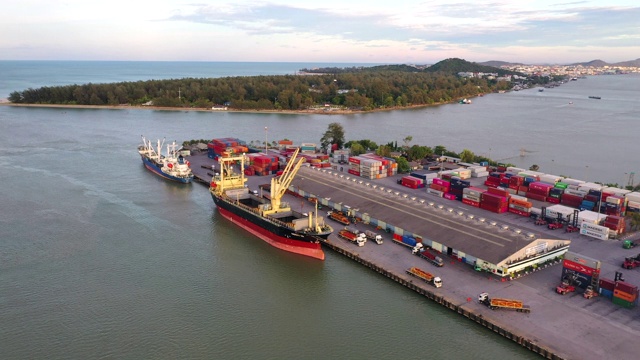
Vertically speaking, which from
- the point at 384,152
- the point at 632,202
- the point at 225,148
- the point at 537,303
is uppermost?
the point at 225,148

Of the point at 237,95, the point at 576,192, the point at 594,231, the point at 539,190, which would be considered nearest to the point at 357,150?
the point at 539,190

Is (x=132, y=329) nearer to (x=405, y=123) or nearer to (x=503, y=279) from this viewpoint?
(x=503, y=279)

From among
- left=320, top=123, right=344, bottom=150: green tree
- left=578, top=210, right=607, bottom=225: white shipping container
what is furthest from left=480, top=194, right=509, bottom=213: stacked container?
left=320, top=123, right=344, bottom=150: green tree

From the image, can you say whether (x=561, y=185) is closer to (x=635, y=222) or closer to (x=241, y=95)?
(x=635, y=222)

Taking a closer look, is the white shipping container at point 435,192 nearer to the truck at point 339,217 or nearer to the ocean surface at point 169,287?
the truck at point 339,217

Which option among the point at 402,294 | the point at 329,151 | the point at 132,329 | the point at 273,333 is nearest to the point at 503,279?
the point at 402,294

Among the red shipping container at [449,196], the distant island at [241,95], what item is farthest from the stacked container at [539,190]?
the distant island at [241,95]

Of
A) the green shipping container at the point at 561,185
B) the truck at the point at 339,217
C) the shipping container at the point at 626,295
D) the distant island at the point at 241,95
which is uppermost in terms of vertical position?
the distant island at the point at 241,95
